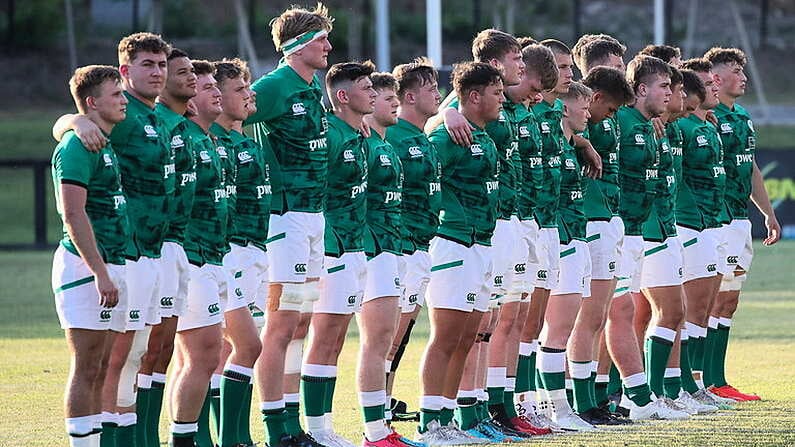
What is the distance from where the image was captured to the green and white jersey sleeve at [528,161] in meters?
9.04

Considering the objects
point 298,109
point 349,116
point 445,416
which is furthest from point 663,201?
point 298,109

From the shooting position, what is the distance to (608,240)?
9.55 m

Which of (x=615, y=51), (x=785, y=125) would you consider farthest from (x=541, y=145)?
(x=785, y=125)

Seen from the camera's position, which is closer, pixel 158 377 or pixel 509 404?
pixel 158 377

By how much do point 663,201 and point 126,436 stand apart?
4.21 metres

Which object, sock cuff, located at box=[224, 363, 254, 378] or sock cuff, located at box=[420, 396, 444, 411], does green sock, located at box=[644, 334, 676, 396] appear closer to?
sock cuff, located at box=[420, 396, 444, 411]

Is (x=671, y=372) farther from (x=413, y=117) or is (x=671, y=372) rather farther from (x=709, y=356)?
(x=413, y=117)

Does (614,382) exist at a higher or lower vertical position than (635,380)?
lower

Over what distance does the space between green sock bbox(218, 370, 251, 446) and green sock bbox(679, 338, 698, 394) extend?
3.76m

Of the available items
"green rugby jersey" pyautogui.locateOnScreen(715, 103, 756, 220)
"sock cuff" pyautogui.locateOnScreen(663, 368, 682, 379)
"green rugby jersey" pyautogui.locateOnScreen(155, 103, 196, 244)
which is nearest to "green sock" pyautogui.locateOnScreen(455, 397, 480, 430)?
"sock cuff" pyautogui.locateOnScreen(663, 368, 682, 379)

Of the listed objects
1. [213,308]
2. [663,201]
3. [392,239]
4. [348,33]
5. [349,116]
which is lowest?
[213,308]

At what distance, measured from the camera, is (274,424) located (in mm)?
7711

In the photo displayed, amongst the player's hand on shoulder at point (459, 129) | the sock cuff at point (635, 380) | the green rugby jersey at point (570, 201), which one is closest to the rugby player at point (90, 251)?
the player's hand on shoulder at point (459, 129)

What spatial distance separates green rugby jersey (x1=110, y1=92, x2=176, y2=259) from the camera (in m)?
7.03
